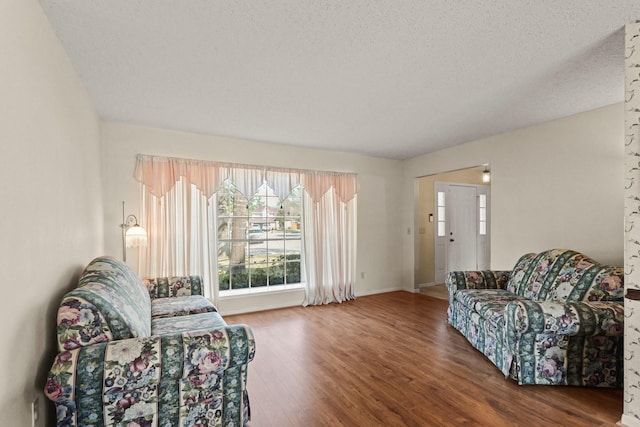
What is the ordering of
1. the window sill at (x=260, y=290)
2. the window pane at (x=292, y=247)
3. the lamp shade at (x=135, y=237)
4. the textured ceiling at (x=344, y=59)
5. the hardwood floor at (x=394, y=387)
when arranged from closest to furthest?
1. the textured ceiling at (x=344, y=59)
2. the hardwood floor at (x=394, y=387)
3. the lamp shade at (x=135, y=237)
4. the window sill at (x=260, y=290)
5. the window pane at (x=292, y=247)

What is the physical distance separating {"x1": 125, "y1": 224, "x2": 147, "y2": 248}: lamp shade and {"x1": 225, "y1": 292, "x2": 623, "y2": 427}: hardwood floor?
1.70 m

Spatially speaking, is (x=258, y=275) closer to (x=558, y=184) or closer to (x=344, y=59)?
(x=344, y=59)

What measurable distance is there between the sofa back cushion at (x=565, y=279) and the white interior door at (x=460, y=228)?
2.74 metres

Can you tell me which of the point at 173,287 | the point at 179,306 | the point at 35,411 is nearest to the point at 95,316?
the point at 35,411

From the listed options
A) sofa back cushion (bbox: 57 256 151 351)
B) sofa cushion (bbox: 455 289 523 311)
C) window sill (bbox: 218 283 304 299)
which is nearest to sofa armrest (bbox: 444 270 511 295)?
sofa cushion (bbox: 455 289 523 311)

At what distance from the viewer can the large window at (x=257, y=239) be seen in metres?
4.46

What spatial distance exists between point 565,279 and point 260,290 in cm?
370

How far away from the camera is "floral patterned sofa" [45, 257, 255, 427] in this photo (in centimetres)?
144

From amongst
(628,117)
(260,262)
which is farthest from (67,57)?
(628,117)

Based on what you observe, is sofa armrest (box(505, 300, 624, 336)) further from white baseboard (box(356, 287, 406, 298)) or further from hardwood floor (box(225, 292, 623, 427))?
white baseboard (box(356, 287, 406, 298))

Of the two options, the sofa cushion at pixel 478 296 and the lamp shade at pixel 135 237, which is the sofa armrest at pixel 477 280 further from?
the lamp shade at pixel 135 237

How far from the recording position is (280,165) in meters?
4.70

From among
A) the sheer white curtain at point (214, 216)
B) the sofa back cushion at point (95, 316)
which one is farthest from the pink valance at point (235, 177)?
the sofa back cushion at point (95, 316)

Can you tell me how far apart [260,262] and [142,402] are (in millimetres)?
3190
